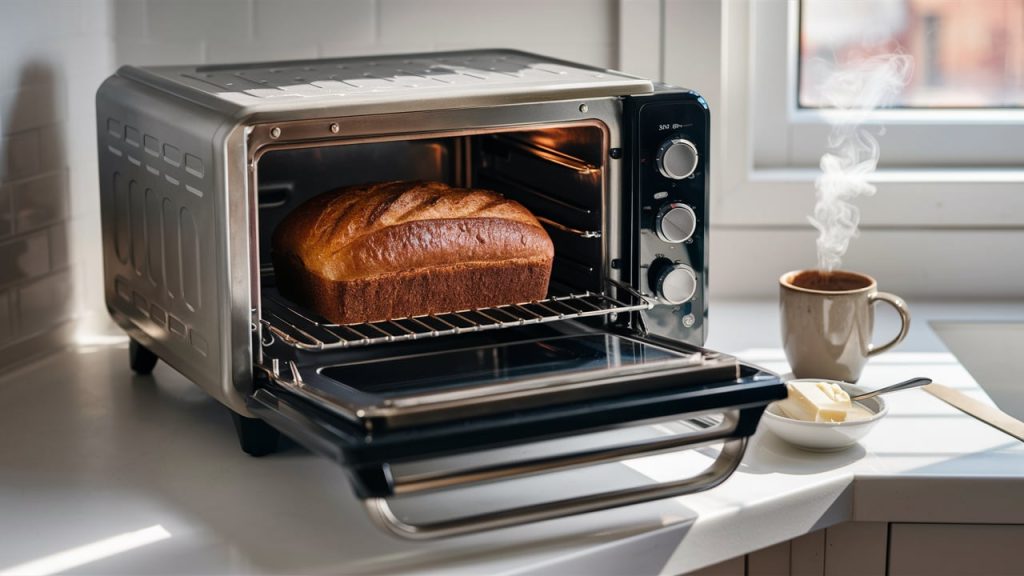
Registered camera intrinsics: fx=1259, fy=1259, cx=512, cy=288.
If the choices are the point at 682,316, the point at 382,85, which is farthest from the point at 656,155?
the point at 382,85

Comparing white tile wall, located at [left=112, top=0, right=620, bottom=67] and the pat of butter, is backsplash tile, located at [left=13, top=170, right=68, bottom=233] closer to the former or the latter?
white tile wall, located at [left=112, top=0, right=620, bottom=67]

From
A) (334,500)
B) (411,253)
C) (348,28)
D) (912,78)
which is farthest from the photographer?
(912,78)

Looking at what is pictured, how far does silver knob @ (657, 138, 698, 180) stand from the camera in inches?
50.0

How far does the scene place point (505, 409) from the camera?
1.00 m

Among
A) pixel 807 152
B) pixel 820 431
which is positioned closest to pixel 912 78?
pixel 807 152

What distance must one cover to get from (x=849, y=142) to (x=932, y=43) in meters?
0.19

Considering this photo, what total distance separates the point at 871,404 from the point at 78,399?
871 mm

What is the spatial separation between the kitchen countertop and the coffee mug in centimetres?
7

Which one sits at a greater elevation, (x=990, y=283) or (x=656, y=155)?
(x=656, y=155)

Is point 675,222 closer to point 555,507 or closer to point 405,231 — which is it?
point 405,231

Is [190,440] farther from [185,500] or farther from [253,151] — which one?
[253,151]

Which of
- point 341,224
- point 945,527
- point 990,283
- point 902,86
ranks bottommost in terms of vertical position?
point 945,527

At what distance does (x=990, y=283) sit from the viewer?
1.83 m

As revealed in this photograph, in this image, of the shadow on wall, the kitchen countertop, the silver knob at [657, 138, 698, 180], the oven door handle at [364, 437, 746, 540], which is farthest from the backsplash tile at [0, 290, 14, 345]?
the silver knob at [657, 138, 698, 180]
